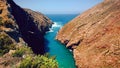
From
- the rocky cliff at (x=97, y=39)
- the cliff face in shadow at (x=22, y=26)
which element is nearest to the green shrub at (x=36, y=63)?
the rocky cliff at (x=97, y=39)

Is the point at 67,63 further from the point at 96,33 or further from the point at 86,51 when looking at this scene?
the point at 96,33

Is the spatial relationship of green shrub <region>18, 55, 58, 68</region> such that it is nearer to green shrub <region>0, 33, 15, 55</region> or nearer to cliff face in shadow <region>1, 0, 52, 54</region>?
green shrub <region>0, 33, 15, 55</region>

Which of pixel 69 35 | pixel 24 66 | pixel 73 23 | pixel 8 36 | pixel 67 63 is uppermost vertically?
pixel 73 23

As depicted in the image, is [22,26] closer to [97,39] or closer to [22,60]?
Result: [97,39]

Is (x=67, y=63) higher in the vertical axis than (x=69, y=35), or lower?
lower

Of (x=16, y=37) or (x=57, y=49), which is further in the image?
(x=57, y=49)

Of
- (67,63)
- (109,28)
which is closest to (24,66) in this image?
(67,63)

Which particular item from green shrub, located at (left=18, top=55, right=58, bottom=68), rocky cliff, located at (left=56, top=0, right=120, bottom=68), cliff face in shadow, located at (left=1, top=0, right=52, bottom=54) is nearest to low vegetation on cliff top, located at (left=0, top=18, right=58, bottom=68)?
green shrub, located at (left=18, top=55, right=58, bottom=68)
